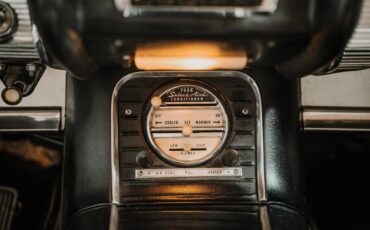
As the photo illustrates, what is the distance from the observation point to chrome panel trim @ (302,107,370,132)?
3.69 feet

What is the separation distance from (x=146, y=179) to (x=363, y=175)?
0.76 metres

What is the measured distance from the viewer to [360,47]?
911 mm

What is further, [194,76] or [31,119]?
[31,119]

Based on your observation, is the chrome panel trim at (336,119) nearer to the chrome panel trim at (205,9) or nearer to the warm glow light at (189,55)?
the warm glow light at (189,55)

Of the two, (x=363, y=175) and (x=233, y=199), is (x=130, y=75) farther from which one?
(x=363, y=175)

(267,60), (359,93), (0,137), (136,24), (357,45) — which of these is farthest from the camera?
(0,137)

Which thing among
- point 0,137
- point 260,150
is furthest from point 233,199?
point 0,137

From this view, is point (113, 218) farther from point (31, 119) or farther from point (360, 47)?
point (360, 47)

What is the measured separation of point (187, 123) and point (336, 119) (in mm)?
361

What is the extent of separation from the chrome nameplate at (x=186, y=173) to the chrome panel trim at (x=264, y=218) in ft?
0.24

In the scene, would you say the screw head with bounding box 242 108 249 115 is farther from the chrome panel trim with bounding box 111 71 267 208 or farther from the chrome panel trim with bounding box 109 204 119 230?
the chrome panel trim with bounding box 109 204 119 230

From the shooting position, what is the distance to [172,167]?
0.97 metres

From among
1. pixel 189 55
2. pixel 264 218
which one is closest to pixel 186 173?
pixel 264 218

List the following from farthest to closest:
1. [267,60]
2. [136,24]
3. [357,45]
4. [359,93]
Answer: [359,93] → [357,45] → [267,60] → [136,24]
